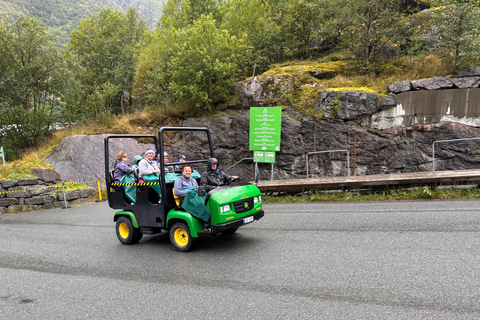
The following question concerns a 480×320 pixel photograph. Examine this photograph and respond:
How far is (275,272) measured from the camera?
15.2 ft

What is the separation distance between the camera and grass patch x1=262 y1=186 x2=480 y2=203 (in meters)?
8.36

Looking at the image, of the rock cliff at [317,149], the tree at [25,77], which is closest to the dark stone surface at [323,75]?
the rock cliff at [317,149]

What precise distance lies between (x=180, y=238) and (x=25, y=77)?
2031 cm

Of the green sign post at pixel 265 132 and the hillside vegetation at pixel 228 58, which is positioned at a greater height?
the hillside vegetation at pixel 228 58

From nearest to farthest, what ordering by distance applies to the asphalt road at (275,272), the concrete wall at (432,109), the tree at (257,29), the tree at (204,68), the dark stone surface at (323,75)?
the asphalt road at (275,272), the concrete wall at (432,109), the dark stone surface at (323,75), the tree at (204,68), the tree at (257,29)

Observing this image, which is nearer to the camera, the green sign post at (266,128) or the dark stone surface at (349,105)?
the green sign post at (266,128)

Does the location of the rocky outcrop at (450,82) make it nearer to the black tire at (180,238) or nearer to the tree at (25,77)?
the black tire at (180,238)

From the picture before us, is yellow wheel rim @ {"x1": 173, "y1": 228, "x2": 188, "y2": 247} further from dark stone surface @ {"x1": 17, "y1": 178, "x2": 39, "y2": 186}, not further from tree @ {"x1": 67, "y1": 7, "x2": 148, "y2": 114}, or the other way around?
tree @ {"x1": 67, "y1": 7, "x2": 148, "y2": 114}

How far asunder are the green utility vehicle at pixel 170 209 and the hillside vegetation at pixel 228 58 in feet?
31.5

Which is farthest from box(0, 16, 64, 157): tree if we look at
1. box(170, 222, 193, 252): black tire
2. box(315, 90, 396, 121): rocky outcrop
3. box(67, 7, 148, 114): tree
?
box(170, 222, 193, 252): black tire

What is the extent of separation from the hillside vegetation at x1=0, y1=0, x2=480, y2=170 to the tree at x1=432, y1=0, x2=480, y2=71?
0.13 feet

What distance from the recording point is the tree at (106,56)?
27828 millimetres

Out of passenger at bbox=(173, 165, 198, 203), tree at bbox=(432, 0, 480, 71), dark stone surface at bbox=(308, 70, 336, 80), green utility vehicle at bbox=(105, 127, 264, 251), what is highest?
tree at bbox=(432, 0, 480, 71)

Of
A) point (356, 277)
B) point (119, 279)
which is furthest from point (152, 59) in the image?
point (356, 277)
